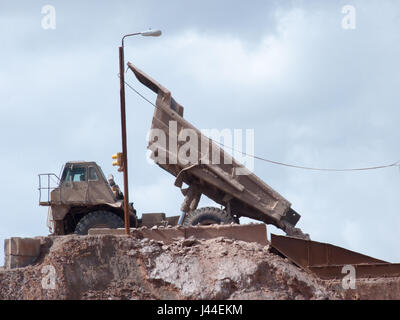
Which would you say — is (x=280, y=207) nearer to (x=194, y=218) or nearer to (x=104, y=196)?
(x=194, y=218)

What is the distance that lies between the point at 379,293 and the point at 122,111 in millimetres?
7481

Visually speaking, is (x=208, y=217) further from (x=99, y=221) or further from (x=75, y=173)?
(x=75, y=173)

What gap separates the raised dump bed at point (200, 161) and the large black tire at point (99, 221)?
1.89 metres

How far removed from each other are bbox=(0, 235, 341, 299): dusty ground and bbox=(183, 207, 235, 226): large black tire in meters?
2.51

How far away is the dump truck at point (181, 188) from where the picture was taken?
2166cm

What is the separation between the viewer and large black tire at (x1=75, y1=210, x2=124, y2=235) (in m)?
21.7

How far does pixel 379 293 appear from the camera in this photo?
63.8 feet

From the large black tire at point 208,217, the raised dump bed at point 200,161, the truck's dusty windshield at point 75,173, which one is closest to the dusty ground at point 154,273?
the large black tire at point 208,217

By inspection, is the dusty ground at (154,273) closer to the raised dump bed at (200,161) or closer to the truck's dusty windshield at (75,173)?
the raised dump bed at (200,161)

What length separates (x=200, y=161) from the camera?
21656 mm

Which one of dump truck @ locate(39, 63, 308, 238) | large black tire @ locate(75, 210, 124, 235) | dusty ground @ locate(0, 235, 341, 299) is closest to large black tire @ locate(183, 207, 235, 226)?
dump truck @ locate(39, 63, 308, 238)

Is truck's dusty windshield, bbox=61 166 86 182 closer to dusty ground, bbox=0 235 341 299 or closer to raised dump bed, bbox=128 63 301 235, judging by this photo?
raised dump bed, bbox=128 63 301 235

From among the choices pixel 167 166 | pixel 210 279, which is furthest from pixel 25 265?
pixel 167 166
